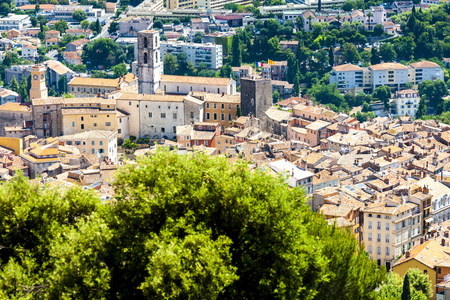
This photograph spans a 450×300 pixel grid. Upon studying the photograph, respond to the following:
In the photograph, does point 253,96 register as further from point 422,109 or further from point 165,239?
point 165,239

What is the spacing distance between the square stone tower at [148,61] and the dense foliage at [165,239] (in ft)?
137

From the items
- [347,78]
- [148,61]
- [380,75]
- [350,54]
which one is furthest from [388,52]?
[148,61]

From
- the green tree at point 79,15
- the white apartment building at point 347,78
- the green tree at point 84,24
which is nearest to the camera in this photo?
the white apartment building at point 347,78

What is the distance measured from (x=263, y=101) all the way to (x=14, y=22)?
69769 mm

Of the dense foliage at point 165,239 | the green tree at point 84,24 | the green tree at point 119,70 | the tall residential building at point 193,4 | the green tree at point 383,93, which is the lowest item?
the green tree at point 383,93

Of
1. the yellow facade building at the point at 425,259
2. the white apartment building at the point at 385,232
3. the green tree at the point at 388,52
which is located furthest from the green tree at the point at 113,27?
the yellow facade building at the point at 425,259

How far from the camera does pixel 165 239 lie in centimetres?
2352

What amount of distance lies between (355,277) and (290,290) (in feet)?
14.5

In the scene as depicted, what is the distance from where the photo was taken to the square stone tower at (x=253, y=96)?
65188 mm

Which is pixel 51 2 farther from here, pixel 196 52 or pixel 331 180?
pixel 331 180

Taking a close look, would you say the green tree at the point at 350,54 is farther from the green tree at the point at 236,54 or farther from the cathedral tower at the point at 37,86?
the cathedral tower at the point at 37,86

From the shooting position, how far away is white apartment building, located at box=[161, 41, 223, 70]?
4018 inches

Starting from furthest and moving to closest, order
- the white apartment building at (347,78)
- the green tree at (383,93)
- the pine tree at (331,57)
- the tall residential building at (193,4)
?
the tall residential building at (193,4) < the pine tree at (331,57) < the white apartment building at (347,78) < the green tree at (383,93)

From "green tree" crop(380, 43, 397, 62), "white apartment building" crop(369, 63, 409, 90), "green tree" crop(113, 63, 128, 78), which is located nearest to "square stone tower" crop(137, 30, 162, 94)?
"green tree" crop(113, 63, 128, 78)
